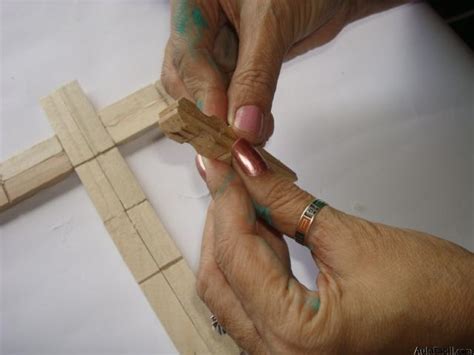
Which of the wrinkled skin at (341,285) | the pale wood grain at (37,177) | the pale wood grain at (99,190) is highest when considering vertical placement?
the pale wood grain at (37,177)

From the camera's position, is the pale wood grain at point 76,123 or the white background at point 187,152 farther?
the pale wood grain at point 76,123

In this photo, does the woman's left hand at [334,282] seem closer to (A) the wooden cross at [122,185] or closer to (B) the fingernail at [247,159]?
(B) the fingernail at [247,159]

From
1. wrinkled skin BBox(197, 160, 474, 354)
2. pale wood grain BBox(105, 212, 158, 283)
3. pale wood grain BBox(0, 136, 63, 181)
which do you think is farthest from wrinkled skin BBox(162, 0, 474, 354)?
pale wood grain BBox(0, 136, 63, 181)

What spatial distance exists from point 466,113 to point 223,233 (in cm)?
128

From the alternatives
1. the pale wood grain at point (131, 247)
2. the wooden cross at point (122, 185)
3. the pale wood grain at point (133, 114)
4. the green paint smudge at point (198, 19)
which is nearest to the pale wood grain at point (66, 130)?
the wooden cross at point (122, 185)

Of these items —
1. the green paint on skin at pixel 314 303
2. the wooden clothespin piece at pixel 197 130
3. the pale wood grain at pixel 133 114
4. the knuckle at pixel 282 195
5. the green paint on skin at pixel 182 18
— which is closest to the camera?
the wooden clothespin piece at pixel 197 130

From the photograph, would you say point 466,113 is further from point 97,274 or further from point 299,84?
point 97,274

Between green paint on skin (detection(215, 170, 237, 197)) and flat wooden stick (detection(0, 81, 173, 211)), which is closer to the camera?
green paint on skin (detection(215, 170, 237, 197))

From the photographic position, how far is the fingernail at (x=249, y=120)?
124 centimetres

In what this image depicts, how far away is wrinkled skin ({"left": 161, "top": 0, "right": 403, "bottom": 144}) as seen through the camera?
126 centimetres

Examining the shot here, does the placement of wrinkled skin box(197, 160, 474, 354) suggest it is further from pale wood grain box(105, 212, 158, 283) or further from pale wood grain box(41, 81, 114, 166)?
pale wood grain box(41, 81, 114, 166)

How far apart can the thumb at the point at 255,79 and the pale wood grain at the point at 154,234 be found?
564mm

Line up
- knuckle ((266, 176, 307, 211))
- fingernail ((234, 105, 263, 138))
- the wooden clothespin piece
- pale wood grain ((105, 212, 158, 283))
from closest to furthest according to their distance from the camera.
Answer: the wooden clothespin piece → knuckle ((266, 176, 307, 211)) → fingernail ((234, 105, 263, 138)) → pale wood grain ((105, 212, 158, 283))

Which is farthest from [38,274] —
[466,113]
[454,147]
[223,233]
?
[466,113]
